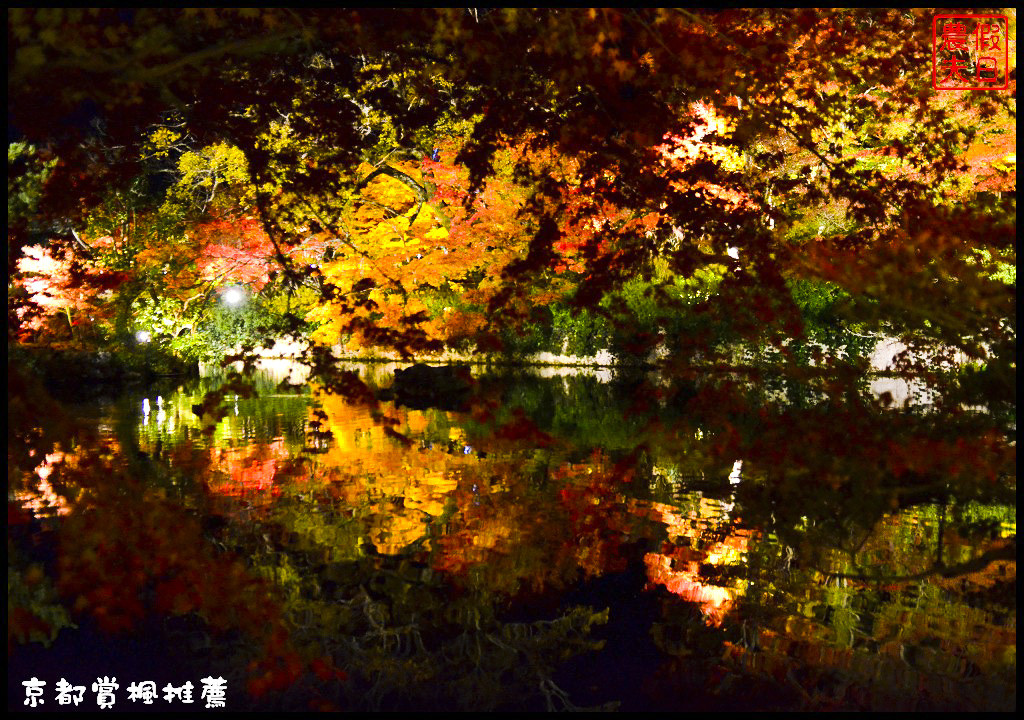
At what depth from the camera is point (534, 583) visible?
565cm

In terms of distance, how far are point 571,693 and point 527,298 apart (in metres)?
18.3

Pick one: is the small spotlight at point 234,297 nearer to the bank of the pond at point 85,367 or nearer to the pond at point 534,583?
the bank of the pond at point 85,367

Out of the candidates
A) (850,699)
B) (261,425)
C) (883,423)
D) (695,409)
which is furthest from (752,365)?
(850,699)

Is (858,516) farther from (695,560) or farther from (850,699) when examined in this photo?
(850,699)

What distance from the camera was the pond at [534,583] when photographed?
4.32m

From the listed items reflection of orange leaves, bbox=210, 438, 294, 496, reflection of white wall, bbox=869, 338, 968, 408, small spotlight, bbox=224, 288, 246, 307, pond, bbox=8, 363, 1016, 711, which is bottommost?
pond, bbox=8, 363, 1016, 711

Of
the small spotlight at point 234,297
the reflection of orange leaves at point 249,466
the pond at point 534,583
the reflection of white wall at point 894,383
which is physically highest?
the small spotlight at point 234,297

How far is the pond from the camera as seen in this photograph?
432cm

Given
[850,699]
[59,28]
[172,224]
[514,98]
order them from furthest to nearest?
[172,224], [514,98], [59,28], [850,699]

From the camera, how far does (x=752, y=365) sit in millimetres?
19938

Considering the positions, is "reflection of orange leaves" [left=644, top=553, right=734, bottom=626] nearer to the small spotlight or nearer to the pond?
the pond

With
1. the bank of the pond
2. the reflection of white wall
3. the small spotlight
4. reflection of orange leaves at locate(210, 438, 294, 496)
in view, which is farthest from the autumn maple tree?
the small spotlight

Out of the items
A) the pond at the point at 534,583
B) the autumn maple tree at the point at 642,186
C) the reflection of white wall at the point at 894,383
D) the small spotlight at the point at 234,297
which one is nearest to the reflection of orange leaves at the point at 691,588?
the pond at the point at 534,583

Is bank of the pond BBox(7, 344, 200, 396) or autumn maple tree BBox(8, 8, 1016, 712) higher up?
autumn maple tree BBox(8, 8, 1016, 712)
